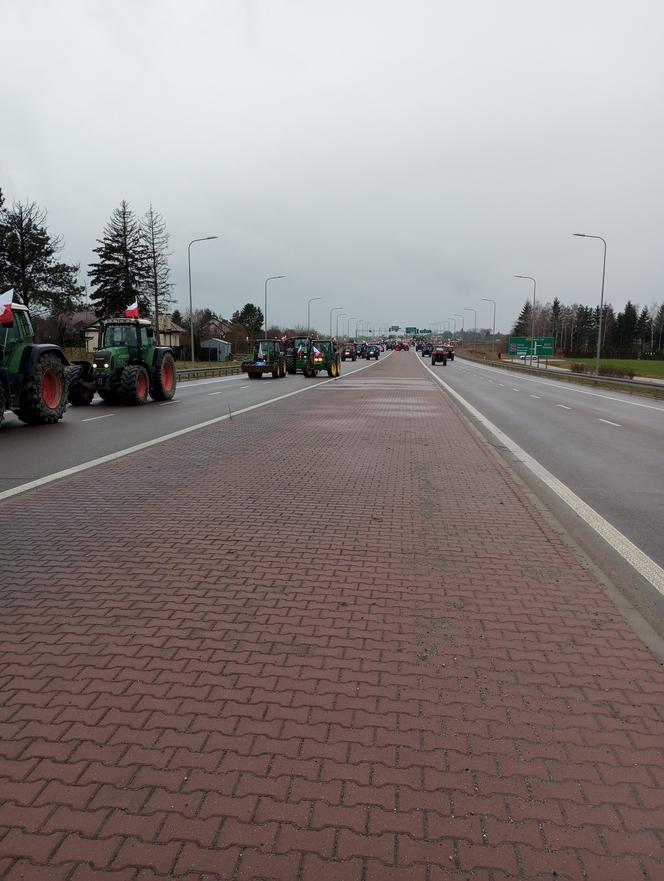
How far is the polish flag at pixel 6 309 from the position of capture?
1432 cm

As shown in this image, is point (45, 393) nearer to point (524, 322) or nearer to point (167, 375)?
point (167, 375)

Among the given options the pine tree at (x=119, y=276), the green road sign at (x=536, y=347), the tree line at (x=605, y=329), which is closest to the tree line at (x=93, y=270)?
the pine tree at (x=119, y=276)

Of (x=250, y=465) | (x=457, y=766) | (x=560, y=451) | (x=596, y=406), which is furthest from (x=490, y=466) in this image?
(x=596, y=406)

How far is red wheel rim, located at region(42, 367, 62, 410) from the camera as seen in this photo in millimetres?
15875

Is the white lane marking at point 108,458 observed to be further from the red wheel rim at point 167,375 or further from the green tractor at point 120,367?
the red wheel rim at point 167,375

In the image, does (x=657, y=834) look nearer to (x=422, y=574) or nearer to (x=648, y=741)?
(x=648, y=741)

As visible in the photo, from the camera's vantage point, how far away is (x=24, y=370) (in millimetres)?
14828

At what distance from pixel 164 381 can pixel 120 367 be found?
1950 millimetres

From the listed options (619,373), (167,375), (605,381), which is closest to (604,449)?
(167,375)

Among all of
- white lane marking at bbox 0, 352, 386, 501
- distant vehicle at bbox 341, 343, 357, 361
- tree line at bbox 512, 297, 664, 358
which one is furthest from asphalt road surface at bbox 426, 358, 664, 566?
tree line at bbox 512, 297, 664, 358

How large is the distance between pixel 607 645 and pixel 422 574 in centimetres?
158

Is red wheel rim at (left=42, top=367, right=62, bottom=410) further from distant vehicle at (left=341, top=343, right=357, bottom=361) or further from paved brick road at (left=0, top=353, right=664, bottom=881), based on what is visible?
distant vehicle at (left=341, top=343, right=357, bottom=361)

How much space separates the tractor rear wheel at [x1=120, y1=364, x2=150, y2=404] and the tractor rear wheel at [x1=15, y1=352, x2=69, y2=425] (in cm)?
331

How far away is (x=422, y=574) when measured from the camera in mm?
5391
